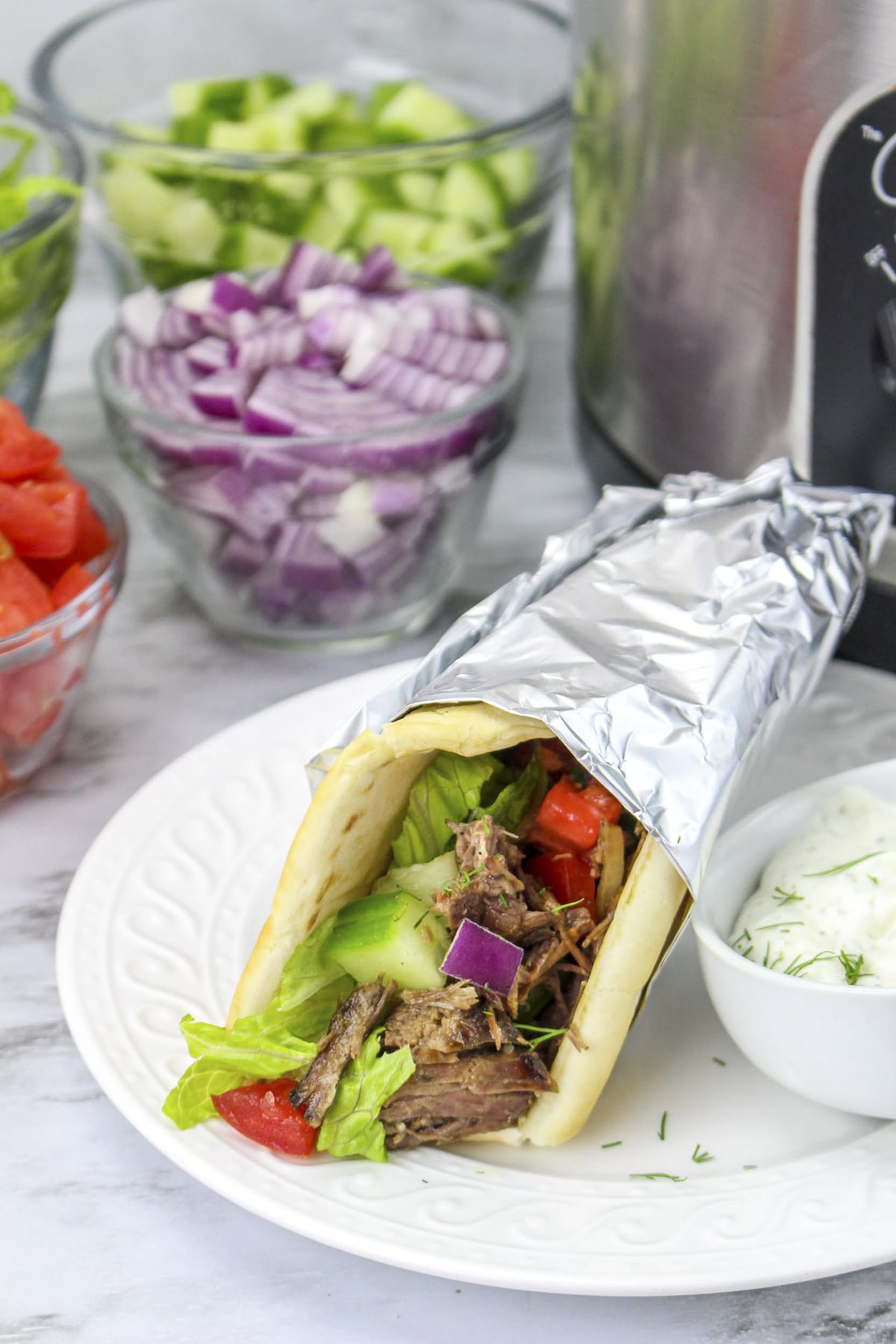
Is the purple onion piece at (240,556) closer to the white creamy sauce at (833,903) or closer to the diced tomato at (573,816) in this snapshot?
the diced tomato at (573,816)

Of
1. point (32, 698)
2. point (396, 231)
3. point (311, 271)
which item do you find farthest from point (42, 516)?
point (396, 231)

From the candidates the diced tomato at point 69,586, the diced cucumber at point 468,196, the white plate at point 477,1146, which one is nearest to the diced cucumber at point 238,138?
the diced cucumber at point 468,196

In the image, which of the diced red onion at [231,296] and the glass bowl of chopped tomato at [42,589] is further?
the diced red onion at [231,296]

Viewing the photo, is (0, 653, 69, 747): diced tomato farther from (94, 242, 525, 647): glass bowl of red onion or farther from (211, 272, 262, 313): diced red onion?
(211, 272, 262, 313): diced red onion

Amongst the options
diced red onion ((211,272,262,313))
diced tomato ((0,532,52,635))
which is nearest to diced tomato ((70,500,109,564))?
diced tomato ((0,532,52,635))

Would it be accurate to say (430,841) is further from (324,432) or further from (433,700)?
(324,432)

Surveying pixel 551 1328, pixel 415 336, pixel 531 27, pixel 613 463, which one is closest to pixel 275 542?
pixel 415 336
